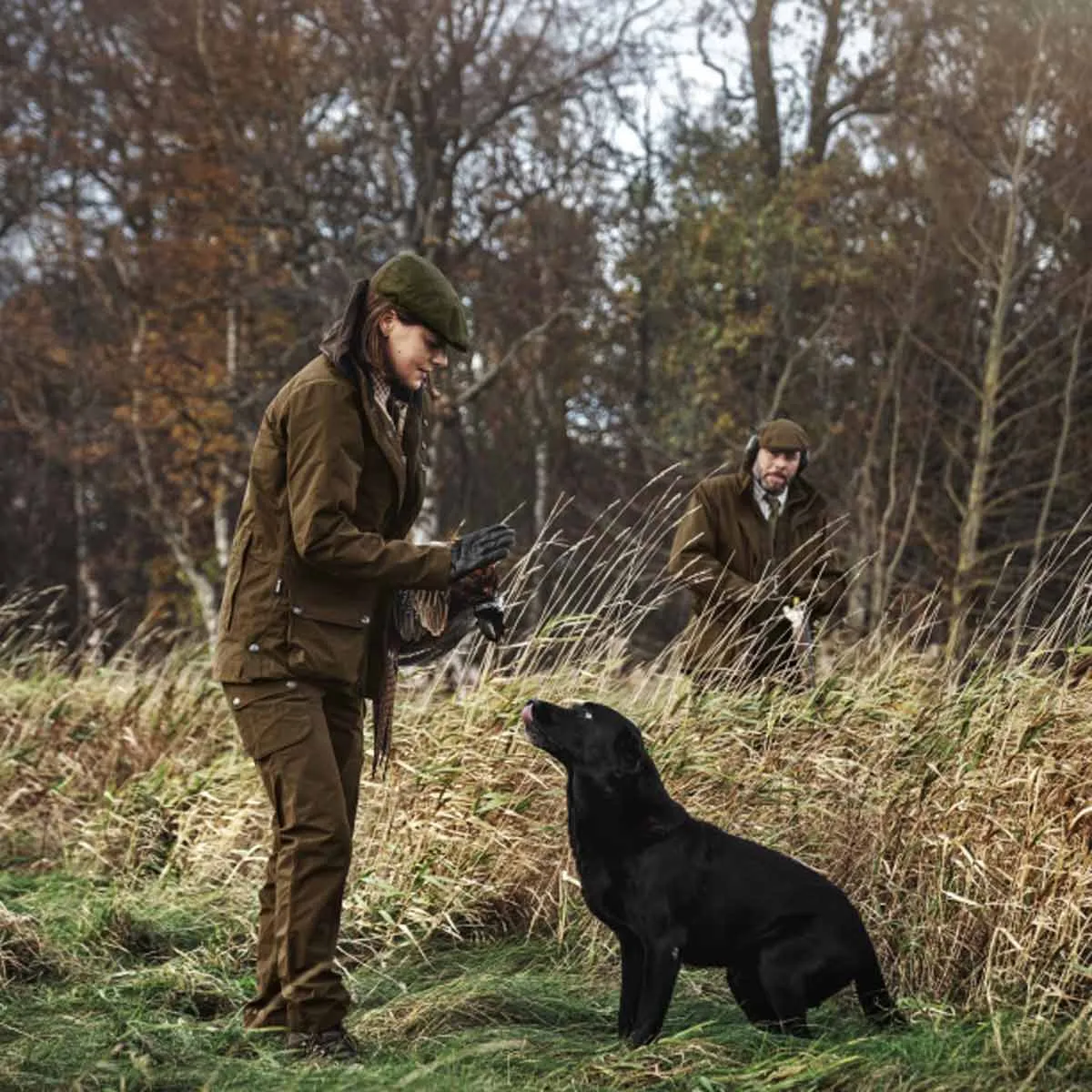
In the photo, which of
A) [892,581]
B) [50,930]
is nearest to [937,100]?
[892,581]

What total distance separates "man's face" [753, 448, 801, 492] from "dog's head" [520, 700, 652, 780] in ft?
9.34

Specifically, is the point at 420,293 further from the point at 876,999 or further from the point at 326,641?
the point at 876,999

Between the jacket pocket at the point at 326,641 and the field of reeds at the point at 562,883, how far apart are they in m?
0.99

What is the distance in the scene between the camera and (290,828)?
13.2ft

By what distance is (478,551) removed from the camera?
13.6 feet

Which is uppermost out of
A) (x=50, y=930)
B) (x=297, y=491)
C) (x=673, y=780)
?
(x=297, y=491)

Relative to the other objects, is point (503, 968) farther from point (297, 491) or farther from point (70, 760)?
point (70, 760)

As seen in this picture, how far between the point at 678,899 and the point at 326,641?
3.70ft

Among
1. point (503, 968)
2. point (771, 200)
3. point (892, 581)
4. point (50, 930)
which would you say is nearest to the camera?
point (503, 968)

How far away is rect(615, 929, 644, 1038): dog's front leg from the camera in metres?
4.14

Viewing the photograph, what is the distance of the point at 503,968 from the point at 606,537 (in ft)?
48.2

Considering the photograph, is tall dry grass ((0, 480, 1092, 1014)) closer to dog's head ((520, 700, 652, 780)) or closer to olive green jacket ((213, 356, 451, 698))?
dog's head ((520, 700, 652, 780))

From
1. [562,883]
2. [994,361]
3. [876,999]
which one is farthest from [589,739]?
[994,361]

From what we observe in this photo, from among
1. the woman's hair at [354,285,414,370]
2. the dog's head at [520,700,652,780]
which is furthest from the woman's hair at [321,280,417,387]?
the dog's head at [520,700,652,780]
